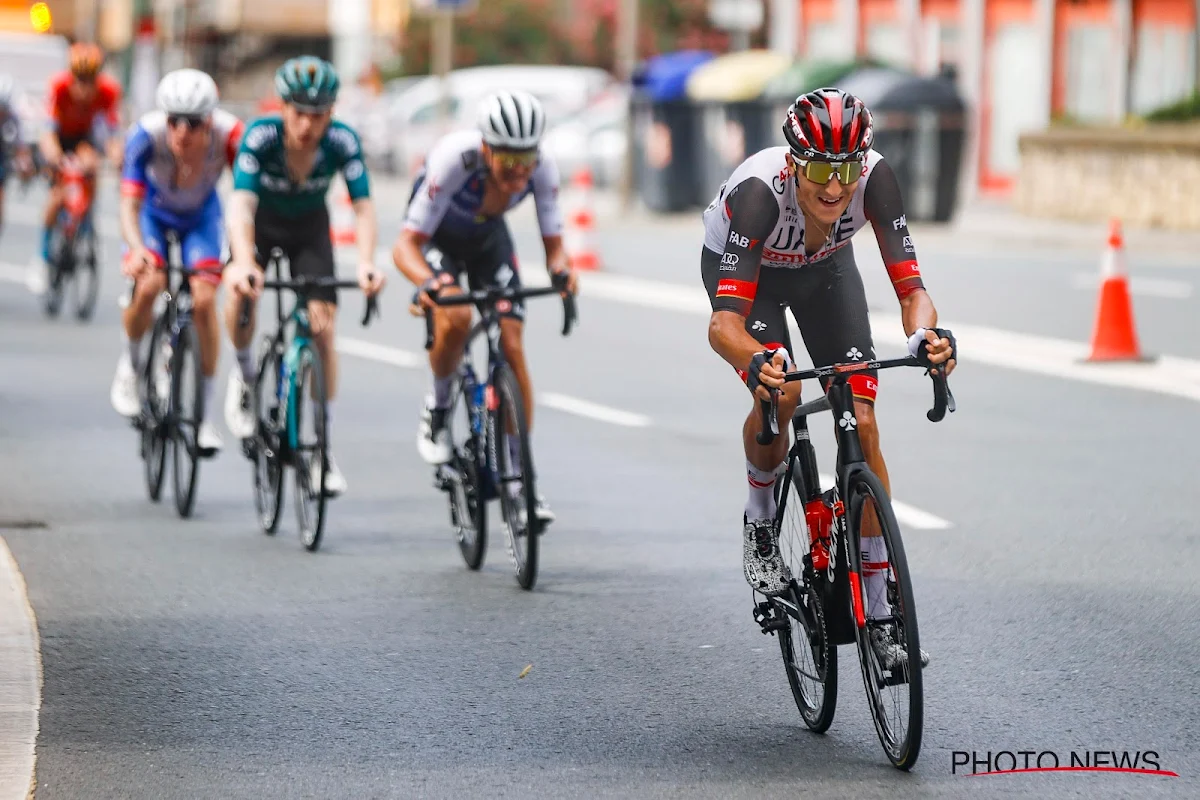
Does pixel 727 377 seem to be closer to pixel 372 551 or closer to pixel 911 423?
pixel 911 423

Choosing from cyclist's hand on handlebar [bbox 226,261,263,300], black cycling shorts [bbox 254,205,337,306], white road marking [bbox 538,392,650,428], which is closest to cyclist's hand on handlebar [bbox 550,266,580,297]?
cyclist's hand on handlebar [bbox 226,261,263,300]

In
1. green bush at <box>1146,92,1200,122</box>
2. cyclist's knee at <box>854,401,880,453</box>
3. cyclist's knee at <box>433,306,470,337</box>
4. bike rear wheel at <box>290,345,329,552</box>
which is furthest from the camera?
green bush at <box>1146,92,1200,122</box>

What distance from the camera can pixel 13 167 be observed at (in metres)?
22.4

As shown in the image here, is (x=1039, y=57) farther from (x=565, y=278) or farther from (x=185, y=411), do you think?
(x=565, y=278)

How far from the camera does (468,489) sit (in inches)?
341

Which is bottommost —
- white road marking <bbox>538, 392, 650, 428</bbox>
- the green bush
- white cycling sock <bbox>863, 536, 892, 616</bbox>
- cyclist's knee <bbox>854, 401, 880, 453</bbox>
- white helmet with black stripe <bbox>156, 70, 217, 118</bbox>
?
white road marking <bbox>538, 392, 650, 428</bbox>

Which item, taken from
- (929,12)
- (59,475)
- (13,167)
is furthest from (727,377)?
(929,12)

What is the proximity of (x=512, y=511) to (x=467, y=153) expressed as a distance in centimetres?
135

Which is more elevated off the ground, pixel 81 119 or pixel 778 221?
pixel 81 119

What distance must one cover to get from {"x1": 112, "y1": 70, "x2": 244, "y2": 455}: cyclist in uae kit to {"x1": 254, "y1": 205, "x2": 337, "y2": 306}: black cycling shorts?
410mm

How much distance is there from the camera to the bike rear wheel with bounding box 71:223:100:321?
58.3 feet

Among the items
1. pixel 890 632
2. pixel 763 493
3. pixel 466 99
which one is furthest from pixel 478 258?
pixel 466 99

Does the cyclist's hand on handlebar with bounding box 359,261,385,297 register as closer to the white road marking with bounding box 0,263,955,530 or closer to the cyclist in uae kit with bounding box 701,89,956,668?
the white road marking with bounding box 0,263,955,530

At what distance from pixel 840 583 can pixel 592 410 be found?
733 centimetres
